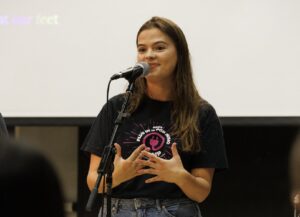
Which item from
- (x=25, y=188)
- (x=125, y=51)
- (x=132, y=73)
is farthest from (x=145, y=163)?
(x=125, y=51)

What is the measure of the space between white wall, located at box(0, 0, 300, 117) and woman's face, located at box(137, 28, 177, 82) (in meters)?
1.01

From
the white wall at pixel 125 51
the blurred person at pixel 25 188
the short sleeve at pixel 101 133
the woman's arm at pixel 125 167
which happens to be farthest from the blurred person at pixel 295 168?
the blurred person at pixel 25 188

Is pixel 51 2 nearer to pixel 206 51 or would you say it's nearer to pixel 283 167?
pixel 206 51

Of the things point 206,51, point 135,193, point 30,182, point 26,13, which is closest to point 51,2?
point 26,13

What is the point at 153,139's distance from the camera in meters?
1.76

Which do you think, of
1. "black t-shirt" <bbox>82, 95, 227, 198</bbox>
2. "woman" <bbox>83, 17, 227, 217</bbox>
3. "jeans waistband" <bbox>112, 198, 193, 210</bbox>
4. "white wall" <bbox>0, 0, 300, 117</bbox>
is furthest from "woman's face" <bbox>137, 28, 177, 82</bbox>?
"white wall" <bbox>0, 0, 300, 117</bbox>

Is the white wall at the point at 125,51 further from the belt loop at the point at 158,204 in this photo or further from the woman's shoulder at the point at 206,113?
the belt loop at the point at 158,204

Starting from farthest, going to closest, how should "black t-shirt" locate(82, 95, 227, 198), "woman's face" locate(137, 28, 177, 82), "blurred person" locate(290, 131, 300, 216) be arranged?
"blurred person" locate(290, 131, 300, 216) → "woman's face" locate(137, 28, 177, 82) → "black t-shirt" locate(82, 95, 227, 198)

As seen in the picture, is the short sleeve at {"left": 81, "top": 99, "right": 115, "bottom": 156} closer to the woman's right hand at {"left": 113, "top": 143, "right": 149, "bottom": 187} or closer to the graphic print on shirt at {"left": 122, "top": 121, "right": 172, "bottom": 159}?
the graphic print on shirt at {"left": 122, "top": 121, "right": 172, "bottom": 159}

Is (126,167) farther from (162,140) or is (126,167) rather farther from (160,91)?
(160,91)

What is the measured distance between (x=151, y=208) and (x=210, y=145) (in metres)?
0.34

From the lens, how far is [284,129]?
9.84ft

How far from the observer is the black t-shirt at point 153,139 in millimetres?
1689

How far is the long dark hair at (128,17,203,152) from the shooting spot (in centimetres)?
176
